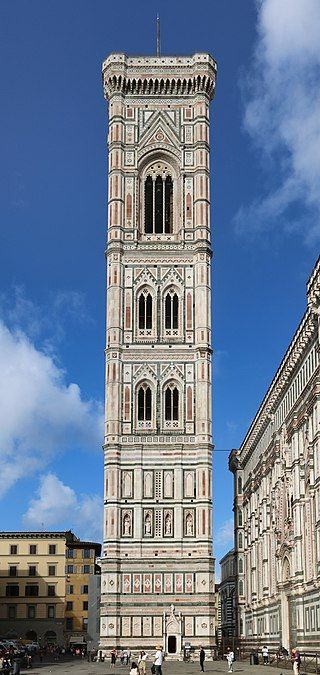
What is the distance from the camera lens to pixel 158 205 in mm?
87812

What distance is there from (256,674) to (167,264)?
42355 mm

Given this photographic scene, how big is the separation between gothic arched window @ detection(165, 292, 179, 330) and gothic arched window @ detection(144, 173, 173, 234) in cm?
623

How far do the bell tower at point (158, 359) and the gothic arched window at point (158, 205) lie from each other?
12 centimetres

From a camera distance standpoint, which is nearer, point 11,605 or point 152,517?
point 152,517

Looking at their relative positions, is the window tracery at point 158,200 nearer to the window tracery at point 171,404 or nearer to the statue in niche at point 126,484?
the window tracery at point 171,404

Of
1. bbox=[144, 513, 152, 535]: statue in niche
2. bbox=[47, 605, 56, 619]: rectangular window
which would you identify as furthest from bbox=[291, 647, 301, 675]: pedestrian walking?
bbox=[47, 605, 56, 619]: rectangular window

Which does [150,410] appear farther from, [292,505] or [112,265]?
[292,505]

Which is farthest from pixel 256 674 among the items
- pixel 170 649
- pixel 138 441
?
pixel 138 441

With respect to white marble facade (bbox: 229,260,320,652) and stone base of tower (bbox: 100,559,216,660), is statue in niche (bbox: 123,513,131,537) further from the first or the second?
white marble facade (bbox: 229,260,320,652)

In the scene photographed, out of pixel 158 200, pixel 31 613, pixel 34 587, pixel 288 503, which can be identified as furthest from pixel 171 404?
pixel 31 613

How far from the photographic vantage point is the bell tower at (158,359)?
248ft

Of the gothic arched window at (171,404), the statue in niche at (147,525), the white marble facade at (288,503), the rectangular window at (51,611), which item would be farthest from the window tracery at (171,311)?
the rectangular window at (51,611)

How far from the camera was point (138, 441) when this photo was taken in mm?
79625

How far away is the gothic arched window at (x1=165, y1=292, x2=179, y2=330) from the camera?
83438 mm
